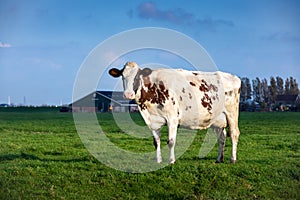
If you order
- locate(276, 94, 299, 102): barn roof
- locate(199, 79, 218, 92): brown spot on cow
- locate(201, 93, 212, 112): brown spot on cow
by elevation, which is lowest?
locate(201, 93, 212, 112): brown spot on cow

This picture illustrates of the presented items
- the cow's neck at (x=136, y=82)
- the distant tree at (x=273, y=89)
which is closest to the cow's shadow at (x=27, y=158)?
the cow's neck at (x=136, y=82)

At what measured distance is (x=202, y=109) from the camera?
1282 cm

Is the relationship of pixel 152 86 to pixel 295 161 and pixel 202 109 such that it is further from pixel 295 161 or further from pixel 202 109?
pixel 295 161

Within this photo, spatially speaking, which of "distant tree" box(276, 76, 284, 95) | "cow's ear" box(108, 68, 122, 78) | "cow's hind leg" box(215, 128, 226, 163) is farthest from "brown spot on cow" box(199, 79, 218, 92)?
"distant tree" box(276, 76, 284, 95)

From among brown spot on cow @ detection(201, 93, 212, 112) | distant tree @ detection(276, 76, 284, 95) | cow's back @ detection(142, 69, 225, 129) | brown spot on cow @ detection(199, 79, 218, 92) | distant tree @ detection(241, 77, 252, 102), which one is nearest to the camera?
cow's back @ detection(142, 69, 225, 129)

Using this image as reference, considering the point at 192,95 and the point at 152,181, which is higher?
the point at 192,95

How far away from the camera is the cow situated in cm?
1208

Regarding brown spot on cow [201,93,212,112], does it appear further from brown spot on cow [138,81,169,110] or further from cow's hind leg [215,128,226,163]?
brown spot on cow [138,81,169,110]

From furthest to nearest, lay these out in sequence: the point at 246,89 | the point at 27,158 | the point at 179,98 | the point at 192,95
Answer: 1. the point at 246,89
2. the point at 27,158
3. the point at 192,95
4. the point at 179,98

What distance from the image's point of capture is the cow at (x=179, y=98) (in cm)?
1208

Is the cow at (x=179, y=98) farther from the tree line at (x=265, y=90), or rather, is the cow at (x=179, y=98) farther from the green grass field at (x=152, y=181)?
the tree line at (x=265, y=90)

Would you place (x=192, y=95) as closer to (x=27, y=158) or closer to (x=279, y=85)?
(x=27, y=158)

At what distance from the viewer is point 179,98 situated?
12445 mm

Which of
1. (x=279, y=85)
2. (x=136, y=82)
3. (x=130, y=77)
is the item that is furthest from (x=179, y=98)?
(x=279, y=85)
